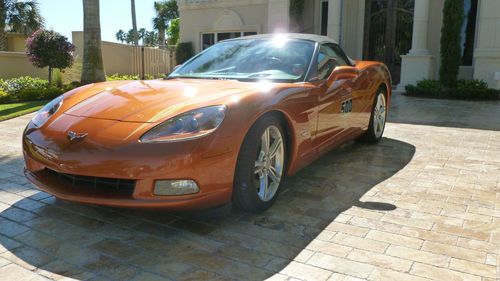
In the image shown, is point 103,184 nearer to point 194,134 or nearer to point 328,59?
point 194,134

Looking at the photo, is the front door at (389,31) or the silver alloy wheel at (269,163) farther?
the front door at (389,31)

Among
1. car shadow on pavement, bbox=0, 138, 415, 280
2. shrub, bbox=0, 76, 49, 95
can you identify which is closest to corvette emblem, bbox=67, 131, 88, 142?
car shadow on pavement, bbox=0, 138, 415, 280

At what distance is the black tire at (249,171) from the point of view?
3164mm

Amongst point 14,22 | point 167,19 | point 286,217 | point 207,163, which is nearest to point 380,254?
point 286,217

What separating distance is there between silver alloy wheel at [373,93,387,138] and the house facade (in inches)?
300

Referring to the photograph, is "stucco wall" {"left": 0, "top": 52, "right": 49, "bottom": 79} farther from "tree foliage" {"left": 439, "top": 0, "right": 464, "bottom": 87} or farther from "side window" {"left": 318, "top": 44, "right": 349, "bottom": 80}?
"side window" {"left": 318, "top": 44, "right": 349, "bottom": 80}

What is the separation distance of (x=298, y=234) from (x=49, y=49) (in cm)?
1275

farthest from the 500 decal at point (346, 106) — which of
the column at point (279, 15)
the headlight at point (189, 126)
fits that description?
the column at point (279, 15)

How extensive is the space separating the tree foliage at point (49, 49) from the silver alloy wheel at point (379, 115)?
36.0ft

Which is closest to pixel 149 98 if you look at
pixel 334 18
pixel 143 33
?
pixel 334 18

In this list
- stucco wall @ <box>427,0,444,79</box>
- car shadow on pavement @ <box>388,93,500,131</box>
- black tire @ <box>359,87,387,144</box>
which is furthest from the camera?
stucco wall @ <box>427,0,444,79</box>

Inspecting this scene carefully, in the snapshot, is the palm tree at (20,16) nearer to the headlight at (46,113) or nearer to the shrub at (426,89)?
the shrub at (426,89)

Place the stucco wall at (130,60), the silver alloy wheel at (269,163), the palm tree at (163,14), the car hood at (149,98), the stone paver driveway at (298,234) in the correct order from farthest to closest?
the palm tree at (163,14) → the stucco wall at (130,60) → the silver alloy wheel at (269,163) → the car hood at (149,98) → the stone paver driveway at (298,234)

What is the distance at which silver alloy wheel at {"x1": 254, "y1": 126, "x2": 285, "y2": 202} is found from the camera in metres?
3.42
